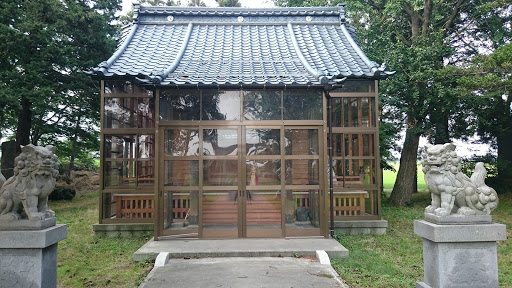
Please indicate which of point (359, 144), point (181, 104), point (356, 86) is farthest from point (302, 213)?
point (356, 86)

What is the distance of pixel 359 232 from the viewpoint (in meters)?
8.74

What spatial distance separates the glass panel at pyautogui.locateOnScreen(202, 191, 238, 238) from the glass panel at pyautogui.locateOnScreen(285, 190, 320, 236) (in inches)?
46.3

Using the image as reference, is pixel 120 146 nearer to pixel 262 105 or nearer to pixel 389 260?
pixel 262 105

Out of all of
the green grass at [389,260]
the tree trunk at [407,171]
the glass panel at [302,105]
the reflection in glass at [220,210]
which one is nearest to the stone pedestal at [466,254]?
the green grass at [389,260]

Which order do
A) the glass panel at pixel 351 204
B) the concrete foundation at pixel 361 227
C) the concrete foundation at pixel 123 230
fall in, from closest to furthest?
the concrete foundation at pixel 123 230, the concrete foundation at pixel 361 227, the glass panel at pixel 351 204

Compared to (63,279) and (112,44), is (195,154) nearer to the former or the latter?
(63,279)

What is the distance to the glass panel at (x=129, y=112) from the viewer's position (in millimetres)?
8719

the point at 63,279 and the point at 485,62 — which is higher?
the point at 485,62

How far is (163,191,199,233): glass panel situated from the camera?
7.52 metres

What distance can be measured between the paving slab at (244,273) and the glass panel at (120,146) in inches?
136

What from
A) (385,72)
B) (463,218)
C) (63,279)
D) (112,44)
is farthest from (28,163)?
(112,44)

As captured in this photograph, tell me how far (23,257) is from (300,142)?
17.6 ft

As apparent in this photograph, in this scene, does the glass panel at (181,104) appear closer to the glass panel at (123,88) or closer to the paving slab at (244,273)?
the glass panel at (123,88)

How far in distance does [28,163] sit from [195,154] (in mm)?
3492
